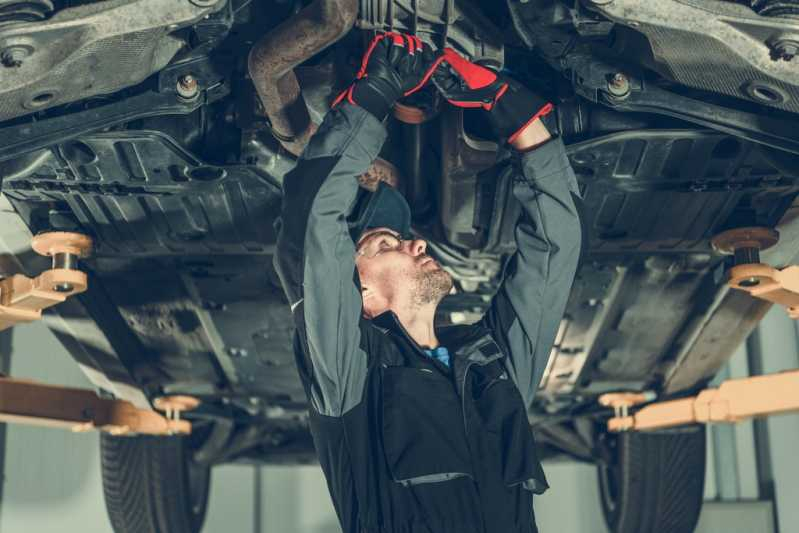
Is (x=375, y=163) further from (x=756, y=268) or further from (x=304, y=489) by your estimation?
(x=304, y=489)

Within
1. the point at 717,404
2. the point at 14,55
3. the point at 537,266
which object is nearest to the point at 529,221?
the point at 537,266

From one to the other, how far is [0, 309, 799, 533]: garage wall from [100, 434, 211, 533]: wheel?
2428 mm

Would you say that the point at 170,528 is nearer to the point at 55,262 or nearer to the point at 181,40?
the point at 55,262

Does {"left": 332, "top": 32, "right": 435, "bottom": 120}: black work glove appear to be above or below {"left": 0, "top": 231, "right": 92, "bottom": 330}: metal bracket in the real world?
above

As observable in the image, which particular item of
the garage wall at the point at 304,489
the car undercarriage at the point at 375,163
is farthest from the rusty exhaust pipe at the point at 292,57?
the garage wall at the point at 304,489

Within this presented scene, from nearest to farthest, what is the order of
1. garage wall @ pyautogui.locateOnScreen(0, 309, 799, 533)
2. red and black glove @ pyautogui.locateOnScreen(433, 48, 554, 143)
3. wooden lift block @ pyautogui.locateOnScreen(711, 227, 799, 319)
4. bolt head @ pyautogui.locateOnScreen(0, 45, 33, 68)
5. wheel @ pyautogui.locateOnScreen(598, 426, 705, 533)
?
bolt head @ pyautogui.locateOnScreen(0, 45, 33, 68) < red and black glove @ pyautogui.locateOnScreen(433, 48, 554, 143) < wooden lift block @ pyautogui.locateOnScreen(711, 227, 799, 319) < wheel @ pyautogui.locateOnScreen(598, 426, 705, 533) < garage wall @ pyautogui.locateOnScreen(0, 309, 799, 533)

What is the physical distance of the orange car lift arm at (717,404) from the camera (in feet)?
13.5

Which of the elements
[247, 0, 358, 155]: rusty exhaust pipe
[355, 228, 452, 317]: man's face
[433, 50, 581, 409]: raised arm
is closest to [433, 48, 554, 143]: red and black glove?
[433, 50, 581, 409]: raised arm

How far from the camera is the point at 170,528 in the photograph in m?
5.01

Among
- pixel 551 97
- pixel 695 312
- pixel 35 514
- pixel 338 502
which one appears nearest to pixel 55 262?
pixel 338 502

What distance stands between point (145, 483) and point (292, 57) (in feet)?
8.41

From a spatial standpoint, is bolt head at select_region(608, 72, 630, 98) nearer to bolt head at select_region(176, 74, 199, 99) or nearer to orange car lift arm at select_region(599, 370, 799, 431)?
bolt head at select_region(176, 74, 199, 99)

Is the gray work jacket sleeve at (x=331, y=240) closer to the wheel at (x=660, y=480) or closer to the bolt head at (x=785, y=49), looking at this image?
the bolt head at (x=785, y=49)

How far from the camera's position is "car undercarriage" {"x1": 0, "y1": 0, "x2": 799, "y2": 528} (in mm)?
2850
